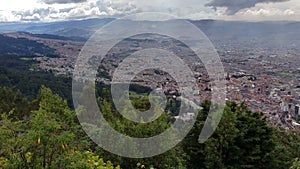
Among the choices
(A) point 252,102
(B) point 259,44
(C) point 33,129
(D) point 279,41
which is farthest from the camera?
(D) point 279,41

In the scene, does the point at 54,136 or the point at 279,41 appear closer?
the point at 54,136

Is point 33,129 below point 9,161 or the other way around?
the other way around

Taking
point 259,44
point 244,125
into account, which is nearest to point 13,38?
point 259,44

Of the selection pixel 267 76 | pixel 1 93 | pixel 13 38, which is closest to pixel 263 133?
pixel 1 93

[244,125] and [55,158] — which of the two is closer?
[55,158]

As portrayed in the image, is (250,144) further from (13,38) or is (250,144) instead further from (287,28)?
(13,38)

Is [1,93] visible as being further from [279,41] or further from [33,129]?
[279,41]

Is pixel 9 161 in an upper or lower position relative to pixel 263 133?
upper

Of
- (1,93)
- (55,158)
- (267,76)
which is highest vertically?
(55,158)

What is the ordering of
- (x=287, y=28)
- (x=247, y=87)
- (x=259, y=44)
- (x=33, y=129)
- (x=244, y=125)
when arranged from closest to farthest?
1. (x=33, y=129)
2. (x=244, y=125)
3. (x=247, y=87)
4. (x=259, y=44)
5. (x=287, y=28)
